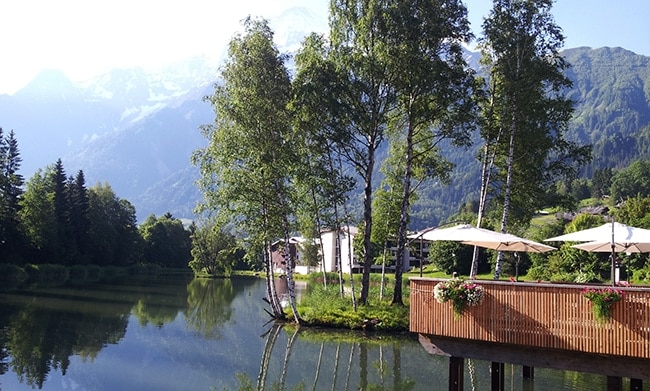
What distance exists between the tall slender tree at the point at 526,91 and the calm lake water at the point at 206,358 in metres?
9.88

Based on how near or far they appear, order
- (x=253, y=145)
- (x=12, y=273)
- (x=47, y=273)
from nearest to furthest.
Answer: (x=253, y=145) < (x=12, y=273) < (x=47, y=273)

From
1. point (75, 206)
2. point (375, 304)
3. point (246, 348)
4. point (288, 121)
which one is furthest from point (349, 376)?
point (75, 206)

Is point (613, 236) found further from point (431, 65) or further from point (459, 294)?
point (431, 65)

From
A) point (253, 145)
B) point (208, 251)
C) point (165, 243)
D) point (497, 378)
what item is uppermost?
point (253, 145)

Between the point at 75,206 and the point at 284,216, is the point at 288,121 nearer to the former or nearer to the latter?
the point at 284,216

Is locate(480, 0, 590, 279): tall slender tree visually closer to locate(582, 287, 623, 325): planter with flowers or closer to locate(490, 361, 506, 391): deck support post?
locate(490, 361, 506, 391): deck support post

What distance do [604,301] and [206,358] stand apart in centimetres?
1721

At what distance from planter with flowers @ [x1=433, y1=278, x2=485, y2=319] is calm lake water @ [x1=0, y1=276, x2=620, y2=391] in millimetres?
4238

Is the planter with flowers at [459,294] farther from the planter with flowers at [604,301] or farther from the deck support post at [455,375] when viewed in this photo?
the planter with flowers at [604,301]

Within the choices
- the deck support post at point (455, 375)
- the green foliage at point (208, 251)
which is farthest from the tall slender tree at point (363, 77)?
the green foliage at point (208, 251)

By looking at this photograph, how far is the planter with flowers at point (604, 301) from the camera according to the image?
50.1 feet

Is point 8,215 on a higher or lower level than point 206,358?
higher

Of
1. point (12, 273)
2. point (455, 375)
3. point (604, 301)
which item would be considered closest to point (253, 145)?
point (455, 375)

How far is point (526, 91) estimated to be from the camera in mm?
32062
